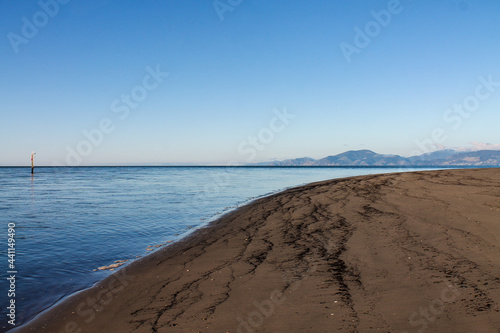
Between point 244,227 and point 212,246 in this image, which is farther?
point 244,227

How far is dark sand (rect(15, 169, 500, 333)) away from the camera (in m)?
3.94

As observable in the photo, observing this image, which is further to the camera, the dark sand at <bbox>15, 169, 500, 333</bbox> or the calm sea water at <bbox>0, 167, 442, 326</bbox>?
the calm sea water at <bbox>0, 167, 442, 326</bbox>

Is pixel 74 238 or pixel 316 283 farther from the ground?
pixel 316 283

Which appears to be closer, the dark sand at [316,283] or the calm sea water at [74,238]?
the dark sand at [316,283]

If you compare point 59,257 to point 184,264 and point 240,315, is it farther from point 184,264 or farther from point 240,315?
point 240,315

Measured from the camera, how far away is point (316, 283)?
504cm

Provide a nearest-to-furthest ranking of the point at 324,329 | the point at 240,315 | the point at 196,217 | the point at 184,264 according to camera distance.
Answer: the point at 324,329
the point at 240,315
the point at 184,264
the point at 196,217

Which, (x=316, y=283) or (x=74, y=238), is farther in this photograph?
(x=74, y=238)

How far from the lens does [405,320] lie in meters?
3.79

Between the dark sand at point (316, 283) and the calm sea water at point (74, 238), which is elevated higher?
the dark sand at point (316, 283)

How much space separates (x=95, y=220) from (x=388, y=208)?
11.7 m

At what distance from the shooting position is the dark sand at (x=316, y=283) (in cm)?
394

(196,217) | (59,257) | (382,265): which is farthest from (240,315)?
(196,217)

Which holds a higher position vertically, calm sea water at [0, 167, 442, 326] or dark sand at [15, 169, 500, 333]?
dark sand at [15, 169, 500, 333]
